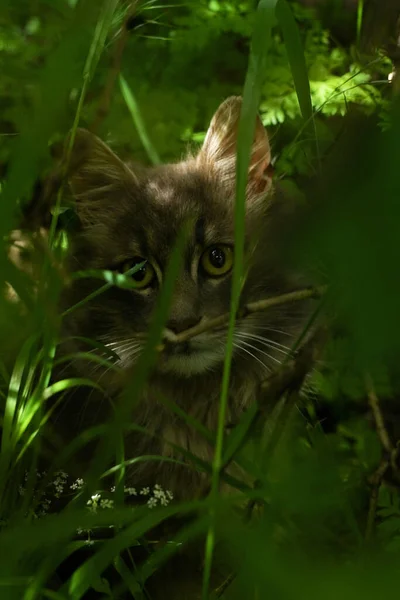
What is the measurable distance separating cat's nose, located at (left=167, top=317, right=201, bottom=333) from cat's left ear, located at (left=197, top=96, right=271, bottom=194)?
470 millimetres

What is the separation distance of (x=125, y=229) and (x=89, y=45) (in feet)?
2.35

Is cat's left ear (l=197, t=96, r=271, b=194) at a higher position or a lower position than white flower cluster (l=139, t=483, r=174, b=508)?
higher

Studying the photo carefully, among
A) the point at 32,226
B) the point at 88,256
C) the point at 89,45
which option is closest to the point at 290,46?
the point at 89,45

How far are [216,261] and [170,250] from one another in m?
0.13

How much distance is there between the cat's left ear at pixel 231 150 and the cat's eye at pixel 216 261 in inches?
8.4

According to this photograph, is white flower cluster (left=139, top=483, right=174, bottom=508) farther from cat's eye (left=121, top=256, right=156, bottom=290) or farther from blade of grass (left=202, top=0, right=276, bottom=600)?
cat's eye (left=121, top=256, right=156, bottom=290)

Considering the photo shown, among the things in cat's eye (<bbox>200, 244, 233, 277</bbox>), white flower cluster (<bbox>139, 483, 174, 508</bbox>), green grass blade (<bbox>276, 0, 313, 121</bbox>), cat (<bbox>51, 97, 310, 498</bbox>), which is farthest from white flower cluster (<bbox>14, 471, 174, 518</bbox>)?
green grass blade (<bbox>276, 0, 313, 121</bbox>)

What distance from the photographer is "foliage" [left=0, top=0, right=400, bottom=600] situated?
0.37 m

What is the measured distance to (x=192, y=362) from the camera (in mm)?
1778

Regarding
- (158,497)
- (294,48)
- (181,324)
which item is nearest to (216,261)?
(181,324)

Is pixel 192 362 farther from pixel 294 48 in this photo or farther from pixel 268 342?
pixel 294 48

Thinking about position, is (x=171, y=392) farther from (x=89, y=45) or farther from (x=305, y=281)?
(x=89, y=45)

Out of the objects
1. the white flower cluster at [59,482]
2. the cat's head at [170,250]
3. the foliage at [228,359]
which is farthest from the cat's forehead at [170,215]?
the white flower cluster at [59,482]

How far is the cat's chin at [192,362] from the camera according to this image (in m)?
1.76
